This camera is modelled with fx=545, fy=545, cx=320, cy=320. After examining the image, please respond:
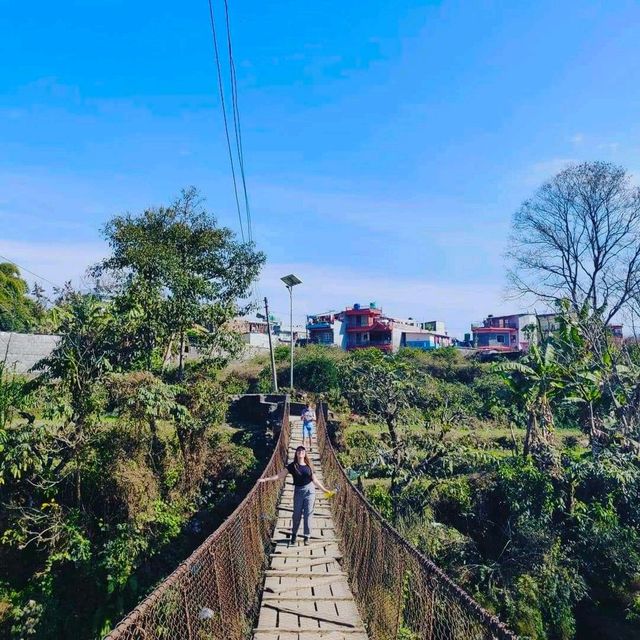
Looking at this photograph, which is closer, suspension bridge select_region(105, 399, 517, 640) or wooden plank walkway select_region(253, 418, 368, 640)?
suspension bridge select_region(105, 399, 517, 640)

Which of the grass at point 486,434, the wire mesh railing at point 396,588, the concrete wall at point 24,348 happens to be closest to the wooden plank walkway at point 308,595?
the wire mesh railing at point 396,588

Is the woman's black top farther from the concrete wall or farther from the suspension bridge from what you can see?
the concrete wall

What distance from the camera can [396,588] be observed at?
3.60 m

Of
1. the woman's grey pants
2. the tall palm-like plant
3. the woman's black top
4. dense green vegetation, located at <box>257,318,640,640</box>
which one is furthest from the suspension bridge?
the tall palm-like plant

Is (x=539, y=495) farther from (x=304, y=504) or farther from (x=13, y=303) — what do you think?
(x=13, y=303)

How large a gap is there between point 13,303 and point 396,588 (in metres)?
19.9

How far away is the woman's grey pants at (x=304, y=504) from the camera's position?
498 cm

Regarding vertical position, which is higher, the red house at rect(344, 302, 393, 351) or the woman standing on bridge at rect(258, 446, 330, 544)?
the red house at rect(344, 302, 393, 351)

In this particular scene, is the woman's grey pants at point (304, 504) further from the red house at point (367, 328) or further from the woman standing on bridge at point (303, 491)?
the red house at point (367, 328)

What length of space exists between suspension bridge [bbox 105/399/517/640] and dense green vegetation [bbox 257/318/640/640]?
3.73 metres

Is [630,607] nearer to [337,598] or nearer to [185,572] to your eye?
[337,598]

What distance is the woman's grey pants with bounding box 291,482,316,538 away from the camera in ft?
16.4

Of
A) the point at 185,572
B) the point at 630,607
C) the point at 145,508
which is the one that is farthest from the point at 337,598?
the point at 630,607

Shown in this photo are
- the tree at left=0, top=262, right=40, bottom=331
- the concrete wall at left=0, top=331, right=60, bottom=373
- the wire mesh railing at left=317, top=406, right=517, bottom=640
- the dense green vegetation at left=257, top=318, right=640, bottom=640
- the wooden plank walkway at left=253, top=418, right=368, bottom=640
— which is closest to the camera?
the wire mesh railing at left=317, top=406, right=517, bottom=640
